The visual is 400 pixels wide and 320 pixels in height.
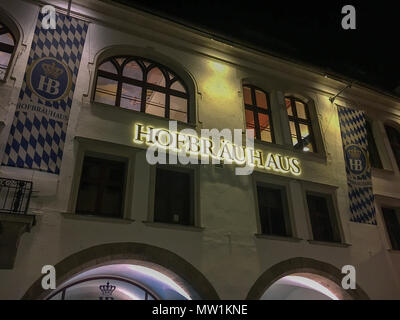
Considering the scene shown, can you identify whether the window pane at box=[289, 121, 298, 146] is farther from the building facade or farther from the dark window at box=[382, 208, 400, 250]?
the dark window at box=[382, 208, 400, 250]

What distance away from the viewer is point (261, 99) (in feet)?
41.3

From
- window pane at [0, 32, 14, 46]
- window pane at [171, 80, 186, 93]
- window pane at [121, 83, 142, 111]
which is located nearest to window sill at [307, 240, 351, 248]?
window pane at [171, 80, 186, 93]

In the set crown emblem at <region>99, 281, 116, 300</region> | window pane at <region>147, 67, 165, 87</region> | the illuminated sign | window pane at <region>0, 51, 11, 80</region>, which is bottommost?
crown emblem at <region>99, 281, 116, 300</region>

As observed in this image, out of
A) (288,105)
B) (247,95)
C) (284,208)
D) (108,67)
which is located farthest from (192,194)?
(288,105)

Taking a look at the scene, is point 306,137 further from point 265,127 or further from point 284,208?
point 284,208

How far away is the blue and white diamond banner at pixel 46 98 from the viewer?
788cm

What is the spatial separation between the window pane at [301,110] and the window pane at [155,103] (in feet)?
18.3

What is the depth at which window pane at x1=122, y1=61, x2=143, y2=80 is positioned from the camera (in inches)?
424

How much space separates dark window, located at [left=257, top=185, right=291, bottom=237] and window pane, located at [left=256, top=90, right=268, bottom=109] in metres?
3.38

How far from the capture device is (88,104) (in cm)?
915

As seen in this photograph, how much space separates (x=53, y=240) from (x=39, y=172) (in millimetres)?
1611

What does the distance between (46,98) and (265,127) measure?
23.4ft

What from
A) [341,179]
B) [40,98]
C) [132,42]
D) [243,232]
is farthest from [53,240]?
[341,179]

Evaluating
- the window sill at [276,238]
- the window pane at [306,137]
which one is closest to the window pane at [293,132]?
the window pane at [306,137]
